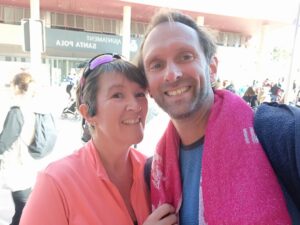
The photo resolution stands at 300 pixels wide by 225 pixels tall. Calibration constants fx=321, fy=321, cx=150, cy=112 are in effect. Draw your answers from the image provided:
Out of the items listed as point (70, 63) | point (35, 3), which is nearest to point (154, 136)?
point (35, 3)

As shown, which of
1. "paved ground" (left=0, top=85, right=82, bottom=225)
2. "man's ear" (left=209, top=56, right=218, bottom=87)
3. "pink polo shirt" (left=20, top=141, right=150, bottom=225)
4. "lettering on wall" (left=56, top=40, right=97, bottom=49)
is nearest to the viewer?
"pink polo shirt" (left=20, top=141, right=150, bottom=225)

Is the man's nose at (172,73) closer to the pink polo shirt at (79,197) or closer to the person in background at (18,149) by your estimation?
the pink polo shirt at (79,197)

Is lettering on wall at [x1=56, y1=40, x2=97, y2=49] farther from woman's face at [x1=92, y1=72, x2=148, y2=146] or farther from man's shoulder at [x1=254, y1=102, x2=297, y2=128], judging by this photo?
man's shoulder at [x1=254, y1=102, x2=297, y2=128]

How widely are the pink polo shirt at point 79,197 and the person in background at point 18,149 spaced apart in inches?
69.8

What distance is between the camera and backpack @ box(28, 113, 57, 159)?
319 cm

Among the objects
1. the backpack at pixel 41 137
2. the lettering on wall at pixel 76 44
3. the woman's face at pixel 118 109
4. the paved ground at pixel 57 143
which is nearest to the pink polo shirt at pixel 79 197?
the woman's face at pixel 118 109

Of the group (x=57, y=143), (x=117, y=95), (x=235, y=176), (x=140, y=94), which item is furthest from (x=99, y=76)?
(x=57, y=143)

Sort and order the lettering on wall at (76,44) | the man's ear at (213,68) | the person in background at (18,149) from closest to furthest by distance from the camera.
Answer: the man's ear at (213,68) < the person in background at (18,149) < the lettering on wall at (76,44)

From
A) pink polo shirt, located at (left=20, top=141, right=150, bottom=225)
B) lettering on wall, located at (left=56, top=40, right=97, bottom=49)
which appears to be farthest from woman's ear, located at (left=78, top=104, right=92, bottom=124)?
lettering on wall, located at (left=56, top=40, right=97, bottom=49)

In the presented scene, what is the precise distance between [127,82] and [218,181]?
0.68 metres

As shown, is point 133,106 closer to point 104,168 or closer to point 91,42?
point 104,168

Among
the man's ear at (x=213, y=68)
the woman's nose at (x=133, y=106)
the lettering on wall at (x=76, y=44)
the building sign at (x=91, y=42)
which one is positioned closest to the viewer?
the woman's nose at (x=133, y=106)

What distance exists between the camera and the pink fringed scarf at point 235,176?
103 centimetres

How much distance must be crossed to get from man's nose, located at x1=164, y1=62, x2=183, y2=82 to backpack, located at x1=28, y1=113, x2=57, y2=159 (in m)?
2.13
